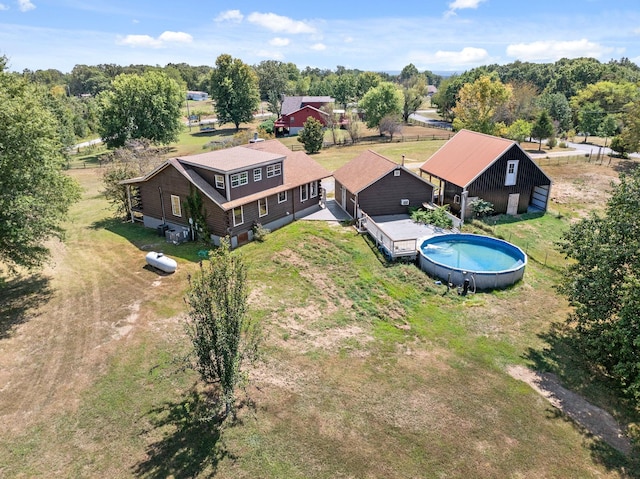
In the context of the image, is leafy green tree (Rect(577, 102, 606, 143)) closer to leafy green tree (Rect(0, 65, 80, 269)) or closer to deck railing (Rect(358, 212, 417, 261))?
deck railing (Rect(358, 212, 417, 261))

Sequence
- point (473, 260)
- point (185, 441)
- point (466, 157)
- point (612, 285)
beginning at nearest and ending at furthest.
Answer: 1. point (185, 441)
2. point (612, 285)
3. point (473, 260)
4. point (466, 157)

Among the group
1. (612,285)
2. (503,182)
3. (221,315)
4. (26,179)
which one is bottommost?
(612,285)

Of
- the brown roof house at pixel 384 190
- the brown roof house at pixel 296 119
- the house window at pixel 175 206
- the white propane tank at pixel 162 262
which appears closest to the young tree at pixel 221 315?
the white propane tank at pixel 162 262

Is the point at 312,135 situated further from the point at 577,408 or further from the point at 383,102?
the point at 577,408

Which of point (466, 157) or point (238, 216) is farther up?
point (466, 157)

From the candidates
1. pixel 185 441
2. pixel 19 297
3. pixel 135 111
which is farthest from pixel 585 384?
pixel 135 111
